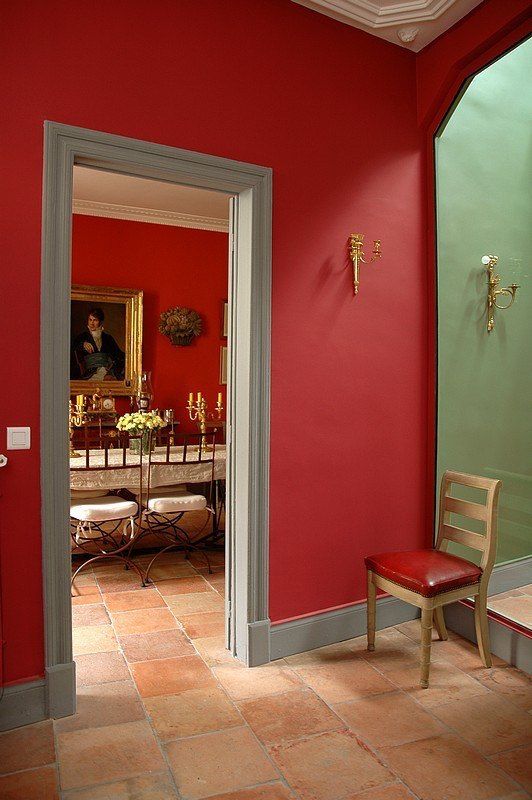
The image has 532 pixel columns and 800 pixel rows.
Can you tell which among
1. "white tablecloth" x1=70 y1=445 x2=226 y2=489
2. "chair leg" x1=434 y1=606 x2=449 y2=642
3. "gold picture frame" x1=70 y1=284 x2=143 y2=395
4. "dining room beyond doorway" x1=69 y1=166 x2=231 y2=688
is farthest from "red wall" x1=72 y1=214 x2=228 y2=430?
"chair leg" x1=434 y1=606 x2=449 y2=642

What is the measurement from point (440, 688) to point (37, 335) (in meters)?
2.38

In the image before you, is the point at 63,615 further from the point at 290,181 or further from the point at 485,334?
the point at 485,334

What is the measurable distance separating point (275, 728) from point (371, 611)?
0.86m

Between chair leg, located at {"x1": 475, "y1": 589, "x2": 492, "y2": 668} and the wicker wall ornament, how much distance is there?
13.6ft

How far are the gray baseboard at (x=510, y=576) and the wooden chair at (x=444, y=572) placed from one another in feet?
1.12

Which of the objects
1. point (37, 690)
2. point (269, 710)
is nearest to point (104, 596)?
point (37, 690)

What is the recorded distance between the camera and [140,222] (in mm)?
6121

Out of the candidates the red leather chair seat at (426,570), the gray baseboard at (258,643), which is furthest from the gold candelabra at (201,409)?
the red leather chair seat at (426,570)

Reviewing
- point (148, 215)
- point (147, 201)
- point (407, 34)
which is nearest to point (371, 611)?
point (407, 34)

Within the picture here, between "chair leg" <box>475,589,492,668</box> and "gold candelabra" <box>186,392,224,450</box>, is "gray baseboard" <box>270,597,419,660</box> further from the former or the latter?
"gold candelabra" <box>186,392,224,450</box>

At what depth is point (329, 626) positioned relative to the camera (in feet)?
10.5

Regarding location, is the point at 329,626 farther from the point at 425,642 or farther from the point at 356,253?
the point at 356,253

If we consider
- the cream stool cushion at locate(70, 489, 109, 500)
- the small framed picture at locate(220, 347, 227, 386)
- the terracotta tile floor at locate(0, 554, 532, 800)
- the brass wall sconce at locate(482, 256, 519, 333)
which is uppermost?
the brass wall sconce at locate(482, 256, 519, 333)

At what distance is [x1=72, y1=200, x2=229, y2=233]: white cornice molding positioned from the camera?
581 centimetres
